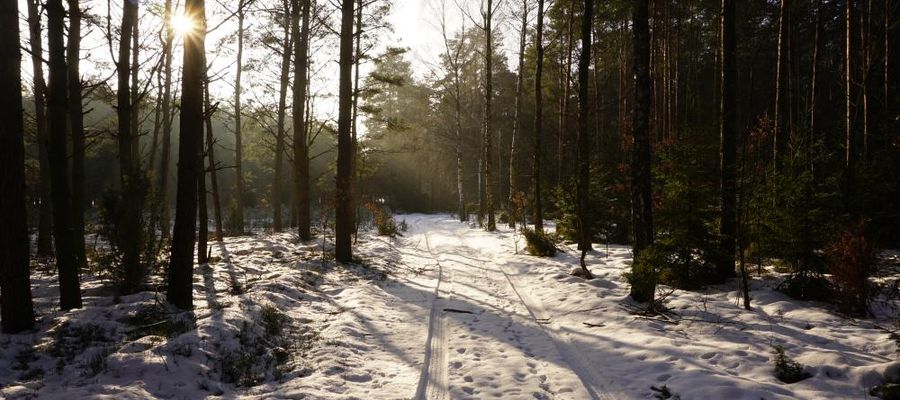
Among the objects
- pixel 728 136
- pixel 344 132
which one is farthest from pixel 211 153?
pixel 728 136

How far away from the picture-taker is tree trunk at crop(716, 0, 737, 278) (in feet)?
26.7

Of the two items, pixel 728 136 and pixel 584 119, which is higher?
pixel 584 119

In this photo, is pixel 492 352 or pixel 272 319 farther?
pixel 272 319

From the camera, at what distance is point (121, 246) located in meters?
7.29

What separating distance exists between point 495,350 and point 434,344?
0.83 metres

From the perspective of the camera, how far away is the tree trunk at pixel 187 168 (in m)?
6.42

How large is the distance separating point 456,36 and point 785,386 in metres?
29.8

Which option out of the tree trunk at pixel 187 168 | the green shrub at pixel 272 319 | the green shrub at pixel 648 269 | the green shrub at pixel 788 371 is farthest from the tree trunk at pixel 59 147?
the green shrub at pixel 788 371

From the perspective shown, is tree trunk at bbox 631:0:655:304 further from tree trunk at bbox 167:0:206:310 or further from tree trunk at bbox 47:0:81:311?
tree trunk at bbox 47:0:81:311

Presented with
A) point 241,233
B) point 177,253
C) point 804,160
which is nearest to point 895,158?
point 804,160

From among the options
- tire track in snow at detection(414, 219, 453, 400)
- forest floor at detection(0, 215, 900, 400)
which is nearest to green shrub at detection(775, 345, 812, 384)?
forest floor at detection(0, 215, 900, 400)

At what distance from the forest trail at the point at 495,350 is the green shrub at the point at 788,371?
1762 mm

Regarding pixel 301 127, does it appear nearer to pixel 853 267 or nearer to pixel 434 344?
pixel 434 344

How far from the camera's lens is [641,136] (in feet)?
25.8
